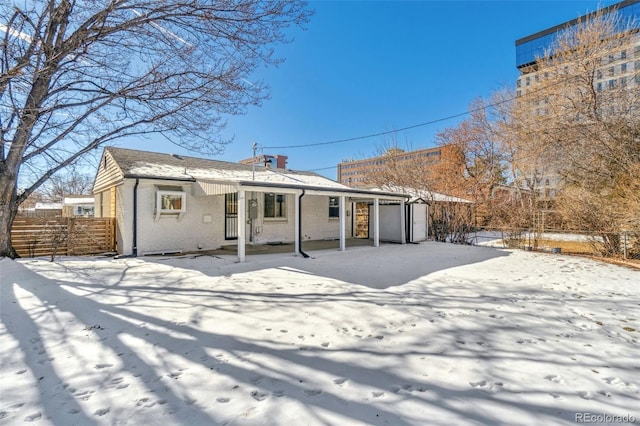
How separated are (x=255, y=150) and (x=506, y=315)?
1089 centimetres

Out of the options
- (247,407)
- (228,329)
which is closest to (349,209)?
(228,329)

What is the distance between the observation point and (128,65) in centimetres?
752

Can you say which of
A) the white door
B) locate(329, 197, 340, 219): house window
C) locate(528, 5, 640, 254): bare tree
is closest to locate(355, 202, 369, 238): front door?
locate(329, 197, 340, 219): house window

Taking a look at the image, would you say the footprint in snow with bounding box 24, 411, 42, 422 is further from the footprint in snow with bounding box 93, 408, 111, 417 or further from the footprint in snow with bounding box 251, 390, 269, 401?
the footprint in snow with bounding box 251, 390, 269, 401

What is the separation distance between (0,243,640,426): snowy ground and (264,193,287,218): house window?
601 cm

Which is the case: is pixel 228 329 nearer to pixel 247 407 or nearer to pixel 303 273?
pixel 247 407

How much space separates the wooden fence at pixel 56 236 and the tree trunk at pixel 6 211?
0.53m

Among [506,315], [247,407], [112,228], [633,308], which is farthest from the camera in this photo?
[112,228]

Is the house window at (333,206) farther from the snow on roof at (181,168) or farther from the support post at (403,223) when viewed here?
the support post at (403,223)

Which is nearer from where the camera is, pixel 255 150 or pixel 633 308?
pixel 633 308

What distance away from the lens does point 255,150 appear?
42.0ft

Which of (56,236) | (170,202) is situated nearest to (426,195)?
(170,202)

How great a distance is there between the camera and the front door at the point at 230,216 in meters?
11.2

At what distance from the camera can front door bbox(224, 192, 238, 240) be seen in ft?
36.7
